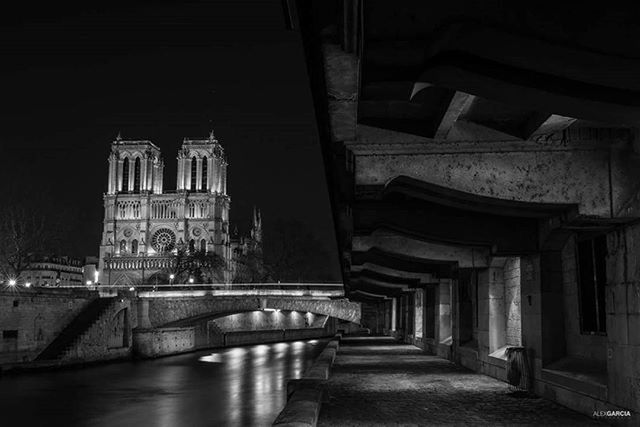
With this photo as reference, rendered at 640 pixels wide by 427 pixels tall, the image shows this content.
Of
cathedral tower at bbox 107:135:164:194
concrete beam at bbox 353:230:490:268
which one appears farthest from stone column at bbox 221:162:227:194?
concrete beam at bbox 353:230:490:268

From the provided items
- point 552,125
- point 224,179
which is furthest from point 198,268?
point 552,125

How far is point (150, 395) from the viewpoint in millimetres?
27484

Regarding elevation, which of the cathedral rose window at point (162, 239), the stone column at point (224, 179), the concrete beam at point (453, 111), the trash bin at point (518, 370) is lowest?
the trash bin at point (518, 370)

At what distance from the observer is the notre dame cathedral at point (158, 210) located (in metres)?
136

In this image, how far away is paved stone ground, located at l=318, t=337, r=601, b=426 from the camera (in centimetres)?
967

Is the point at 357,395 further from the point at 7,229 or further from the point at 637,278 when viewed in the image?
the point at 7,229

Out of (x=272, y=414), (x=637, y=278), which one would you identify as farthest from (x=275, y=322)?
(x=637, y=278)

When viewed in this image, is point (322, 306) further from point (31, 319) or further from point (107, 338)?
point (31, 319)

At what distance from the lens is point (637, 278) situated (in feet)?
27.3

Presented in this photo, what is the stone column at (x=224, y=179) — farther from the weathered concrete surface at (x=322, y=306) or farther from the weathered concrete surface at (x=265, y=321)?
the weathered concrete surface at (x=322, y=306)

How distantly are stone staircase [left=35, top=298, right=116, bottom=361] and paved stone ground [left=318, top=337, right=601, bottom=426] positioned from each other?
2421cm

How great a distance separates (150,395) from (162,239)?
116m

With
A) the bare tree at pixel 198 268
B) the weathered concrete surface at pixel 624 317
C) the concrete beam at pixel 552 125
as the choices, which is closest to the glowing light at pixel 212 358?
the weathered concrete surface at pixel 624 317

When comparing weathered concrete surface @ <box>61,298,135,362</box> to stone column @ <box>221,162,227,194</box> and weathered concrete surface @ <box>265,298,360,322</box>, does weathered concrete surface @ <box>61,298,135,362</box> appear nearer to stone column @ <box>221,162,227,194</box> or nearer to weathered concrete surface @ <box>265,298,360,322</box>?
weathered concrete surface @ <box>265,298,360,322</box>
